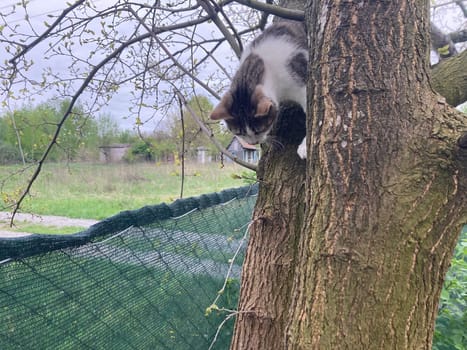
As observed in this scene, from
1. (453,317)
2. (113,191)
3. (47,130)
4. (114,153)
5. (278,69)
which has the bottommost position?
(113,191)

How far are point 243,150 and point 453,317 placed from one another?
3.67ft

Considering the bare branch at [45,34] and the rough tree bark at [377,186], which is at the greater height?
the bare branch at [45,34]

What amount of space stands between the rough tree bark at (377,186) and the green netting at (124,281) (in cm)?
57

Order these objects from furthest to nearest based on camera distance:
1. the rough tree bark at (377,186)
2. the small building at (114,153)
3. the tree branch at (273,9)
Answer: the small building at (114,153)
the tree branch at (273,9)
the rough tree bark at (377,186)

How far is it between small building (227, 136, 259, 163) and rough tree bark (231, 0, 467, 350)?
2.73 ft

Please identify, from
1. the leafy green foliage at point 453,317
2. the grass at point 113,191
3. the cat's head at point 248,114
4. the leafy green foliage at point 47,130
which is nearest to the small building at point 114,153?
the grass at point 113,191

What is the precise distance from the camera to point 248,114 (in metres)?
1.67

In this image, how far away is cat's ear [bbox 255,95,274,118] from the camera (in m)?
1.49

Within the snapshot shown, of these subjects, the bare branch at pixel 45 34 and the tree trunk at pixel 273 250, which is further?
the bare branch at pixel 45 34

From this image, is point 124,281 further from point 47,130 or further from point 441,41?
point 441,41

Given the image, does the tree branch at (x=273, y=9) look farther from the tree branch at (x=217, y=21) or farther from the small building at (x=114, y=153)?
the small building at (x=114, y=153)

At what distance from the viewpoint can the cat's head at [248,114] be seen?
155 centimetres

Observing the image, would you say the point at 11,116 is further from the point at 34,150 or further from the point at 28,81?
the point at 34,150

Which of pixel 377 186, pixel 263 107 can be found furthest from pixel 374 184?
pixel 263 107
